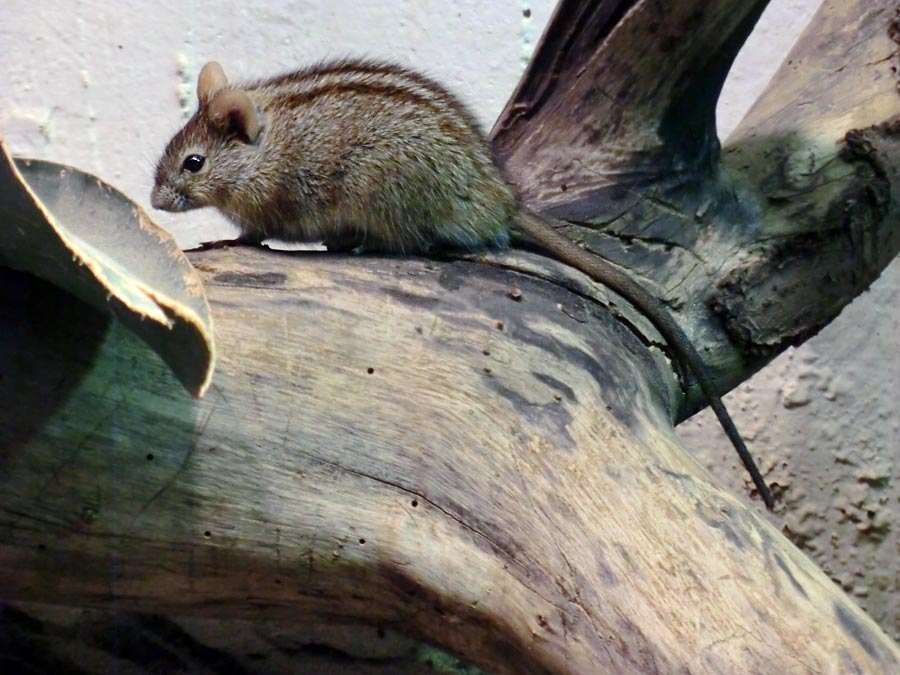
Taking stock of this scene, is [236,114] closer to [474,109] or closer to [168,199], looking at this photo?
[168,199]

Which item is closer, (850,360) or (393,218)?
(393,218)

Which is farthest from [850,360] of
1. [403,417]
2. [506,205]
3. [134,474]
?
[134,474]

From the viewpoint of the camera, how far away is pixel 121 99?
352 centimetres

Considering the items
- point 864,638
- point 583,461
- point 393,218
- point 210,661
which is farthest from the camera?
point 210,661

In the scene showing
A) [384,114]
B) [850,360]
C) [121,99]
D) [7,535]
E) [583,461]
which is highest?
[121,99]

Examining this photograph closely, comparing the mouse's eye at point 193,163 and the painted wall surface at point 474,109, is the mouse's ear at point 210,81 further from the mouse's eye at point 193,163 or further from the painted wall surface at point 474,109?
the painted wall surface at point 474,109

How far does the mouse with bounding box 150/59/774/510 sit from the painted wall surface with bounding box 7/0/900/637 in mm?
918

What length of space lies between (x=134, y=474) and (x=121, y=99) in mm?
2332

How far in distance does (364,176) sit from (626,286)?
686 millimetres

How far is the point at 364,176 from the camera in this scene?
2363mm

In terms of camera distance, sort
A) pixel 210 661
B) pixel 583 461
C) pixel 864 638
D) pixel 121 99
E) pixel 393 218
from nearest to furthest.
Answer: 1. pixel 864 638
2. pixel 583 461
3. pixel 393 218
4. pixel 210 661
5. pixel 121 99

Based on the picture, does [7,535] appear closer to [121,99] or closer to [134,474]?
[134,474]

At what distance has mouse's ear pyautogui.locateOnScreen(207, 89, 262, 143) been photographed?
2533mm

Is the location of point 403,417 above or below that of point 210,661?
above
